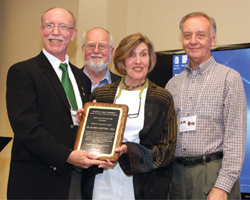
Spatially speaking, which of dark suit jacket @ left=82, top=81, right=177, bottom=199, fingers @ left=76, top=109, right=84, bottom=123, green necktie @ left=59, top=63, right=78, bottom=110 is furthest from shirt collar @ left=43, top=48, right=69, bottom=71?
dark suit jacket @ left=82, top=81, right=177, bottom=199

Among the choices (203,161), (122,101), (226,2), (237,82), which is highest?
(226,2)

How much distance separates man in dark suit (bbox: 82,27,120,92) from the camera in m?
3.51

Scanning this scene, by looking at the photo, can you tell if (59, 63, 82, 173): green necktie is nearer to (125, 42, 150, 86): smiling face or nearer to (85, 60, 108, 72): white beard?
(125, 42, 150, 86): smiling face

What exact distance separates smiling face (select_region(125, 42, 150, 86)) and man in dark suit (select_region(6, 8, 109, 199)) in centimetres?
53

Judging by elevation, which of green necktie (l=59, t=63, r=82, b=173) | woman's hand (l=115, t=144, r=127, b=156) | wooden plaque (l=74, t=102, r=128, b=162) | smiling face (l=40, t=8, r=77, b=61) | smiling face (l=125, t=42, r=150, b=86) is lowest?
woman's hand (l=115, t=144, r=127, b=156)

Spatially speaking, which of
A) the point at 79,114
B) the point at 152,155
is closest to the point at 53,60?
the point at 79,114

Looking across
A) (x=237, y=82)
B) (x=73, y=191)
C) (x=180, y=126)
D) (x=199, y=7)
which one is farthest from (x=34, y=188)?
(x=199, y=7)

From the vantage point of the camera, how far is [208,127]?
2.45 m

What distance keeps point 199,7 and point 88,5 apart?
1.59m

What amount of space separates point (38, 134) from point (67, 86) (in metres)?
0.51

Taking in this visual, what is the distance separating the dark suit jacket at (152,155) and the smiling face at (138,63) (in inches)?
7.1

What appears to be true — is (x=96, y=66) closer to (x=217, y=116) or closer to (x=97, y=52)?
(x=97, y=52)

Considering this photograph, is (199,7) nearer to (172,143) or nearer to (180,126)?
(180,126)

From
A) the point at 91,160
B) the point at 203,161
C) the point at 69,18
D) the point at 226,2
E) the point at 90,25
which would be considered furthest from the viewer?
the point at 90,25
